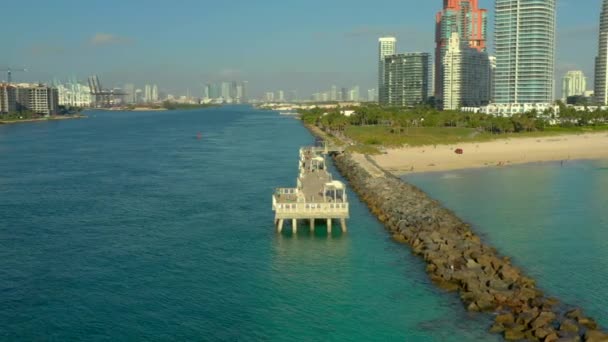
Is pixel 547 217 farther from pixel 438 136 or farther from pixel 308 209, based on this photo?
pixel 438 136

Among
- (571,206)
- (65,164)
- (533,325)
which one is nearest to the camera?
(533,325)

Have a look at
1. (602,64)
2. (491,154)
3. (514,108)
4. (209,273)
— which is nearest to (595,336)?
(209,273)

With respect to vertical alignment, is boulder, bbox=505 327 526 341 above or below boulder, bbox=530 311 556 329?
below

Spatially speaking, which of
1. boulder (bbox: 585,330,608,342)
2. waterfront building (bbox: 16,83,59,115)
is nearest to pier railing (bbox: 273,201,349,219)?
boulder (bbox: 585,330,608,342)

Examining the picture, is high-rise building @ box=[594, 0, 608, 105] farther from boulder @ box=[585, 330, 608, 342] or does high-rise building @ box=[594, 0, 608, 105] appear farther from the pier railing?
boulder @ box=[585, 330, 608, 342]

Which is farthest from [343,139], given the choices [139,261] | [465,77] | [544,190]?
[465,77]

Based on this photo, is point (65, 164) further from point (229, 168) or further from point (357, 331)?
point (357, 331)
